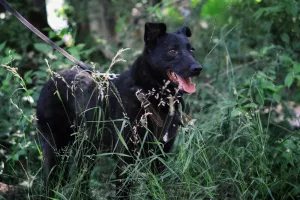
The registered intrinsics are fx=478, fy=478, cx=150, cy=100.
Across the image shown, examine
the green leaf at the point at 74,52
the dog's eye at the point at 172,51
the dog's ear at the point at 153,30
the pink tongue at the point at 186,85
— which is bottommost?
the green leaf at the point at 74,52

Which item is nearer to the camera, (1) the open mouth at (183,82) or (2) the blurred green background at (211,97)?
(2) the blurred green background at (211,97)

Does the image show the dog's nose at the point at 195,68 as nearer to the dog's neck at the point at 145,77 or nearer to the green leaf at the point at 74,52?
the dog's neck at the point at 145,77

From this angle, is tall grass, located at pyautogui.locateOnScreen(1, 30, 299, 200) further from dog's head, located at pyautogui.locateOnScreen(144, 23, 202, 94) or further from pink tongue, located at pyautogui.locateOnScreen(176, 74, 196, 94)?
dog's head, located at pyautogui.locateOnScreen(144, 23, 202, 94)

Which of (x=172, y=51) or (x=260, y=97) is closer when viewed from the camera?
(x=172, y=51)

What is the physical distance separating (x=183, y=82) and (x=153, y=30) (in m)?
0.57

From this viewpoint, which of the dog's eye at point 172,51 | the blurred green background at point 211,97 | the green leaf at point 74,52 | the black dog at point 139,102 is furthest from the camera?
the green leaf at point 74,52

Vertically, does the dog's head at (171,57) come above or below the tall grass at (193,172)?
above

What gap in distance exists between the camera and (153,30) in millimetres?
4312

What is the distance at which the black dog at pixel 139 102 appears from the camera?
13.1 feet

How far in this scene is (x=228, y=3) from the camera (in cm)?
620

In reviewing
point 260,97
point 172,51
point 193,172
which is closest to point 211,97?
point 260,97

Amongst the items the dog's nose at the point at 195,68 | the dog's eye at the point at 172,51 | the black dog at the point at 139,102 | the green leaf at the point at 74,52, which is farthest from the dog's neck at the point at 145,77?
the green leaf at the point at 74,52

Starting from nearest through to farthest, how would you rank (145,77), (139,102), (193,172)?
(193,172), (139,102), (145,77)

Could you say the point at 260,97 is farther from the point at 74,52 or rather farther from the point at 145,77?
the point at 74,52
